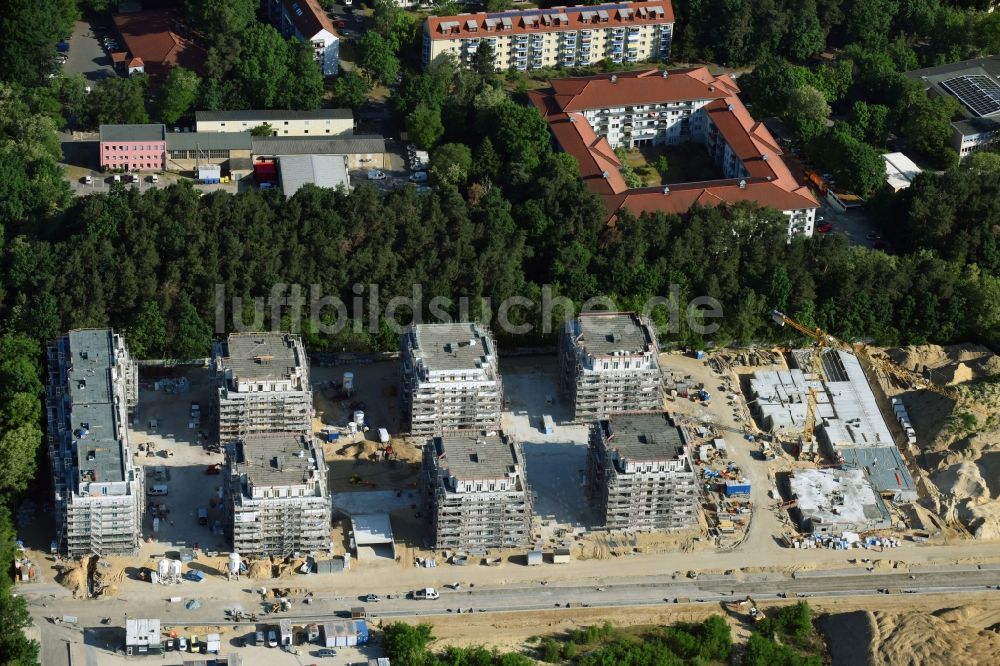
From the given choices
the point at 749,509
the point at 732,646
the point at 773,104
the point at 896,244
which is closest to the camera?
the point at 732,646

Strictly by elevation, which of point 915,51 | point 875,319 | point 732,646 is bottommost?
point 732,646

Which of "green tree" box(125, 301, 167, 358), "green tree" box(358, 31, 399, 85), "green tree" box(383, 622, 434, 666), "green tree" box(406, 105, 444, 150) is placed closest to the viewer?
"green tree" box(383, 622, 434, 666)

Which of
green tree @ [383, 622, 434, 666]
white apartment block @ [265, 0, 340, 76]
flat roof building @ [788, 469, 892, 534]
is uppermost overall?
white apartment block @ [265, 0, 340, 76]

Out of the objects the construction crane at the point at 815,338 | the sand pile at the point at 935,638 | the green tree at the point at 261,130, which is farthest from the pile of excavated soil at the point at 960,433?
the green tree at the point at 261,130

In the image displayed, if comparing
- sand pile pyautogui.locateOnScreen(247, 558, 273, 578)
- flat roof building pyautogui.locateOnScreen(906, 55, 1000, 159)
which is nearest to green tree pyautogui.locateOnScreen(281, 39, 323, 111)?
flat roof building pyautogui.locateOnScreen(906, 55, 1000, 159)

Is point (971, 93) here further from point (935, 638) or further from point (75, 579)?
point (75, 579)

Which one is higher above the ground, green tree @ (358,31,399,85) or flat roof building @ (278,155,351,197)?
green tree @ (358,31,399,85)

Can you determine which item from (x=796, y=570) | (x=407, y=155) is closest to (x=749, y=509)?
(x=796, y=570)

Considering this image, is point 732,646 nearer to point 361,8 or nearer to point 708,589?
point 708,589

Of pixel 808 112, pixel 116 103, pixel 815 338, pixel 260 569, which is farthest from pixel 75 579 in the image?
pixel 808 112

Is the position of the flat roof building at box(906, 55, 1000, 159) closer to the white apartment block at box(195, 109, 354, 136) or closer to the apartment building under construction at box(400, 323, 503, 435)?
the white apartment block at box(195, 109, 354, 136)
